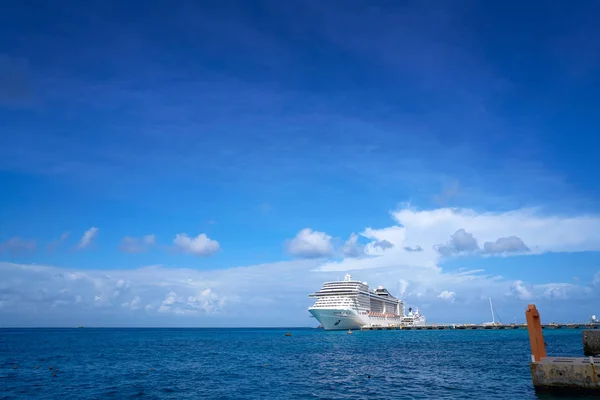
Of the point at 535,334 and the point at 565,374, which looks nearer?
the point at 565,374

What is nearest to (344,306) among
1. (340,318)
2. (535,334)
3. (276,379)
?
(340,318)

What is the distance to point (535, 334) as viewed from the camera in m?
30.6

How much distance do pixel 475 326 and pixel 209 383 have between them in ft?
554

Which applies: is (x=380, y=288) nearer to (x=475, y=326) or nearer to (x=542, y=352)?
(x=475, y=326)

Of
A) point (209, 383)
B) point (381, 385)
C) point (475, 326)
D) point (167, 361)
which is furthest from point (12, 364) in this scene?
point (475, 326)

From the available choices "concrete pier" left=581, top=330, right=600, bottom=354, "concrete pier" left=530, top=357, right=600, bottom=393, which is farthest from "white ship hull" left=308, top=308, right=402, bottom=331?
"concrete pier" left=530, top=357, right=600, bottom=393

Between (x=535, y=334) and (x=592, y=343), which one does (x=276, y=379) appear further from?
(x=592, y=343)

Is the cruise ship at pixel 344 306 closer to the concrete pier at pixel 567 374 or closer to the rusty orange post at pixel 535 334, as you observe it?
the rusty orange post at pixel 535 334

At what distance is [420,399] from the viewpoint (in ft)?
96.3

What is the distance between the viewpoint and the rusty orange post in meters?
30.2

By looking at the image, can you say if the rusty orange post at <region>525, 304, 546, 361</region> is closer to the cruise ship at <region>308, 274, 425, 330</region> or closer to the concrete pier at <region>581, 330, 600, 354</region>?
the concrete pier at <region>581, 330, 600, 354</region>

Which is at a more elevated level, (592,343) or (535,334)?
(535,334)

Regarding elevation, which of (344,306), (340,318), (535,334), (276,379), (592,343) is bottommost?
(276,379)

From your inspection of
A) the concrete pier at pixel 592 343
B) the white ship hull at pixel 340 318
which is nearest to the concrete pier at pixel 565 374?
the concrete pier at pixel 592 343
